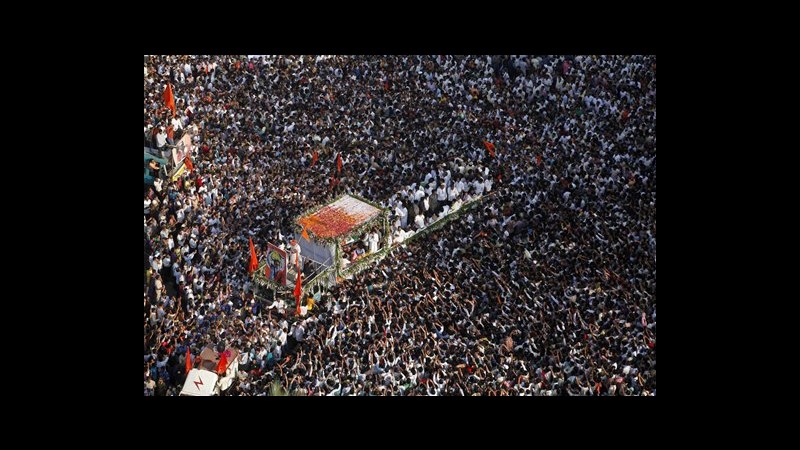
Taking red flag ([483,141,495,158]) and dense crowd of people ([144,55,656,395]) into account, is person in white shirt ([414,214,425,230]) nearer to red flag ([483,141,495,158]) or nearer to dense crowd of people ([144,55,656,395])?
dense crowd of people ([144,55,656,395])

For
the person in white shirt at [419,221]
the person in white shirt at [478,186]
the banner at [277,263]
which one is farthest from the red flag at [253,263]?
the person in white shirt at [478,186]

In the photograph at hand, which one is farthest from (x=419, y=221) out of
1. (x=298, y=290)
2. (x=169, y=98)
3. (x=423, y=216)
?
(x=169, y=98)

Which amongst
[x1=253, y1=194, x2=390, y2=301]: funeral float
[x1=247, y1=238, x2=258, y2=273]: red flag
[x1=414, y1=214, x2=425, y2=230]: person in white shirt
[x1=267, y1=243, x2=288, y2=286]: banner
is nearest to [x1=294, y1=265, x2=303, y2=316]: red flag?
[x1=253, y1=194, x2=390, y2=301]: funeral float

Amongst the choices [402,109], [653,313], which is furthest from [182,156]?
[653,313]

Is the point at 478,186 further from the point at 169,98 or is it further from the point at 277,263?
the point at 169,98

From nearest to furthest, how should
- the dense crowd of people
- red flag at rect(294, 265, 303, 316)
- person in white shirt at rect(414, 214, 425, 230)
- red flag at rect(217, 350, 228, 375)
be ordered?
red flag at rect(217, 350, 228, 375)
the dense crowd of people
red flag at rect(294, 265, 303, 316)
person in white shirt at rect(414, 214, 425, 230)

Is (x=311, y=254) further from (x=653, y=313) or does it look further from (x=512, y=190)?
(x=653, y=313)
